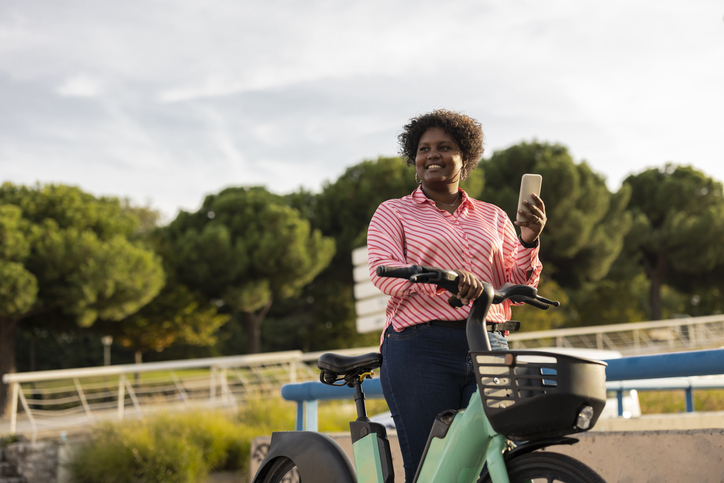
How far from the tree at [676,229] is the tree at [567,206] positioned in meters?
3.66

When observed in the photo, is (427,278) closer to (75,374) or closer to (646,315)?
(75,374)

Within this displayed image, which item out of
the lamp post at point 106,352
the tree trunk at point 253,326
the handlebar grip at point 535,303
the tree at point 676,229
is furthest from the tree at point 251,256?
the handlebar grip at point 535,303

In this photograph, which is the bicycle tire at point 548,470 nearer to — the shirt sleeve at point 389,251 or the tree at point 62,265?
the shirt sleeve at point 389,251

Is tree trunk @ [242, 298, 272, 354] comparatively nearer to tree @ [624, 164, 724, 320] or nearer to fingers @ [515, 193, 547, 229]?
tree @ [624, 164, 724, 320]

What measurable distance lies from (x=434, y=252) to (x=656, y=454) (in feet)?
4.04

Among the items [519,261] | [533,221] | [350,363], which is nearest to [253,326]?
[350,363]

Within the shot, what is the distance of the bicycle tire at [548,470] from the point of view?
1.60 m

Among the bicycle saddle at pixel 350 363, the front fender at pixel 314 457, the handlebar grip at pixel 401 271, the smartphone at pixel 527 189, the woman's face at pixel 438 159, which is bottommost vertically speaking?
the front fender at pixel 314 457

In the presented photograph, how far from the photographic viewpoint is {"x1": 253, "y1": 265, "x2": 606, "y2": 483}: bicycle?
1.58m

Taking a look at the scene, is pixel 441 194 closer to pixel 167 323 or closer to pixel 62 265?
pixel 62 265

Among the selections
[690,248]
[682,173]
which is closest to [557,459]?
[690,248]

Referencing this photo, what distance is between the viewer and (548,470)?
169 centimetres

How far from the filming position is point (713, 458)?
2.44 meters

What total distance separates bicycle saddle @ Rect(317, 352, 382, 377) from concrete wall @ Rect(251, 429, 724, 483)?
1.07m
